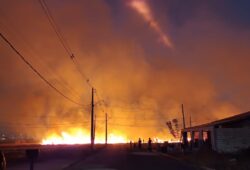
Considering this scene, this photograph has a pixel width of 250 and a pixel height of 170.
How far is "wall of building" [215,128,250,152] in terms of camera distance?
135 ft

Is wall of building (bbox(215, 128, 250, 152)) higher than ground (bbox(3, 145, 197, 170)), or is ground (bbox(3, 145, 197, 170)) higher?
wall of building (bbox(215, 128, 250, 152))

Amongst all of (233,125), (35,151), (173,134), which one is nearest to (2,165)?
(35,151)

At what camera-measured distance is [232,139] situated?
41.6 meters

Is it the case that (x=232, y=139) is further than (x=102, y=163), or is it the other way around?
(x=232, y=139)

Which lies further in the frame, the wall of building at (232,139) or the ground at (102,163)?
the wall of building at (232,139)

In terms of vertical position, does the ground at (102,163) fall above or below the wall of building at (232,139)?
below

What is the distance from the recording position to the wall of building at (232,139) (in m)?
41.3

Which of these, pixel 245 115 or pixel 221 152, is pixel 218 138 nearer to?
pixel 221 152

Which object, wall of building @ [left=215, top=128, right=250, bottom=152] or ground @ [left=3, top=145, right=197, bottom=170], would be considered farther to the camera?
wall of building @ [left=215, top=128, right=250, bottom=152]

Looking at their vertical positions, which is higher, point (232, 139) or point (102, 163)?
point (232, 139)

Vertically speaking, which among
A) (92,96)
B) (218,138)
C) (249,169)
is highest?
(92,96)

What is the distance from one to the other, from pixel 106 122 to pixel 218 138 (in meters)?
75.8

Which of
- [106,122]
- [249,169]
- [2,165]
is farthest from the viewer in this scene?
[106,122]

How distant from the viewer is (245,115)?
132 ft
